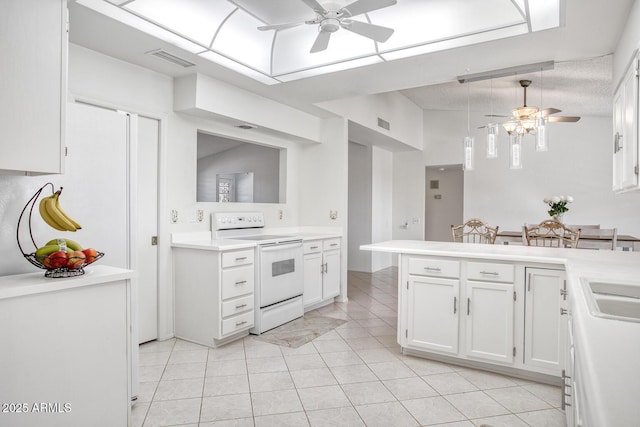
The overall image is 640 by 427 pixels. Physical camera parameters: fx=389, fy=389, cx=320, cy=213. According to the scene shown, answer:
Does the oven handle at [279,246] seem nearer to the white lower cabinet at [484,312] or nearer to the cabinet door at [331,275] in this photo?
the cabinet door at [331,275]

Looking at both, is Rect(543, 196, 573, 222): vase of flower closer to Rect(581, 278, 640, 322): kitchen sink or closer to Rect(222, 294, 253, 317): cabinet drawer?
Rect(581, 278, 640, 322): kitchen sink

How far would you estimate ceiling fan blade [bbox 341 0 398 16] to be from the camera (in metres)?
2.16

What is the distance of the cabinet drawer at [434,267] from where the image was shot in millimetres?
2867

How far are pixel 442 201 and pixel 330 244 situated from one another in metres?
4.27

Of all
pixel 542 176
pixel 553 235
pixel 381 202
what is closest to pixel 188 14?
pixel 553 235

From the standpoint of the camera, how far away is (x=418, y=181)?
7.82m

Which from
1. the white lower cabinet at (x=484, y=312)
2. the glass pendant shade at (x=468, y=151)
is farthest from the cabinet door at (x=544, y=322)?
the glass pendant shade at (x=468, y=151)

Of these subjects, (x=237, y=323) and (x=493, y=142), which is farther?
(x=237, y=323)

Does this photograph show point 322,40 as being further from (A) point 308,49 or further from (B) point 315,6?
(A) point 308,49

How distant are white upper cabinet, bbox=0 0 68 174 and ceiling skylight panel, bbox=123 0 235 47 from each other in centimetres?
83

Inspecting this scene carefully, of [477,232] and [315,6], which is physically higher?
[315,6]

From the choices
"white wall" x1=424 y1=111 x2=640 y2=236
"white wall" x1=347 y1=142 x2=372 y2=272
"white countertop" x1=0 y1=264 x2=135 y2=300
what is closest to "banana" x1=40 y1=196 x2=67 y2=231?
"white countertop" x1=0 y1=264 x2=135 y2=300

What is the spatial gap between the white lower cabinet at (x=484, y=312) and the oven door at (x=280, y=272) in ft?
4.27

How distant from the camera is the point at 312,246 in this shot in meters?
4.46
